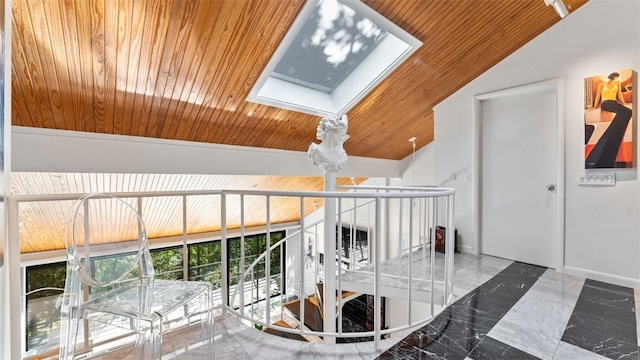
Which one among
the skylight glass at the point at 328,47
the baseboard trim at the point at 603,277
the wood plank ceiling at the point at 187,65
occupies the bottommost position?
the baseboard trim at the point at 603,277

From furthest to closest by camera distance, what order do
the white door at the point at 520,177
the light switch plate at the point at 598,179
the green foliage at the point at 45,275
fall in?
the green foliage at the point at 45,275 → the white door at the point at 520,177 → the light switch plate at the point at 598,179

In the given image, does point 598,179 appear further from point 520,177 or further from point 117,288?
point 117,288

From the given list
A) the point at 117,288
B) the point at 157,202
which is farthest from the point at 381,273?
the point at 157,202

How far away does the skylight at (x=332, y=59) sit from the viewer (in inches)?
102

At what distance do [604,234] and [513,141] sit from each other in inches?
49.9

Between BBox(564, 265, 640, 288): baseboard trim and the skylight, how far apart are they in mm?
2810

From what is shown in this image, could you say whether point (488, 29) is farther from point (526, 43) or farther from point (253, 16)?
point (253, 16)

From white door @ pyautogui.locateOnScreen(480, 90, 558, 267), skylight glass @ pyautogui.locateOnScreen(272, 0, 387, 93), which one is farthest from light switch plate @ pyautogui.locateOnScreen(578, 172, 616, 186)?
skylight glass @ pyautogui.locateOnScreen(272, 0, 387, 93)

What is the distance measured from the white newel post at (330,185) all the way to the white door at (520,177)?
2536mm

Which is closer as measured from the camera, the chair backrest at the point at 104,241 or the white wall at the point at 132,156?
the chair backrest at the point at 104,241

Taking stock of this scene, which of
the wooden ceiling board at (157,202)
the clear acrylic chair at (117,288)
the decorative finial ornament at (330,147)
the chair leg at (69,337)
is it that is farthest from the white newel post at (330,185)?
the chair leg at (69,337)

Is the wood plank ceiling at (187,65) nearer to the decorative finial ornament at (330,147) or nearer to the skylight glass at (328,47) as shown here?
the skylight glass at (328,47)

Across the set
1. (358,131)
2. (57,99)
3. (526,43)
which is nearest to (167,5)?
(57,99)

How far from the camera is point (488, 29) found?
9.41 ft
